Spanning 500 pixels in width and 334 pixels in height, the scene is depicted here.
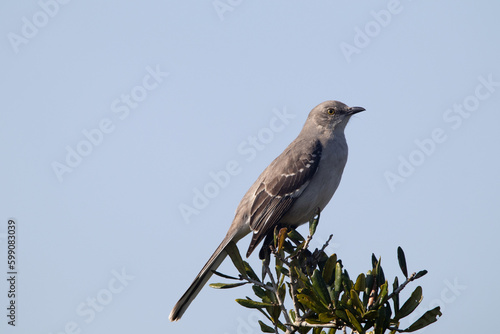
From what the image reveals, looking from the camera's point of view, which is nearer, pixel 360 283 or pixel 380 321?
pixel 380 321

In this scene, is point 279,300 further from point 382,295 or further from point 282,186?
point 282,186

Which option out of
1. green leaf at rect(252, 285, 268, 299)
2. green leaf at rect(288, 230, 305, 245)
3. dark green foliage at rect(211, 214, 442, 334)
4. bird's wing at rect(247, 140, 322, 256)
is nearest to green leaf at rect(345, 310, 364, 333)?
dark green foliage at rect(211, 214, 442, 334)

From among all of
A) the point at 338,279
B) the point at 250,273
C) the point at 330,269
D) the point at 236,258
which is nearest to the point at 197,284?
the point at 236,258

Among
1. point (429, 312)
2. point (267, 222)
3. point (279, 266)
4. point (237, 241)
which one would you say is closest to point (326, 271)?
point (279, 266)

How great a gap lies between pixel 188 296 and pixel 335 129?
9.11 ft

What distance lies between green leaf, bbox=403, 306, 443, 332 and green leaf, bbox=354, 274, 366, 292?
405mm

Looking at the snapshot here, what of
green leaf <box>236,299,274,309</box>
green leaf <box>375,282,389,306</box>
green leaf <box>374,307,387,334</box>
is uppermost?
green leaf <box>236,299,274,309</box>

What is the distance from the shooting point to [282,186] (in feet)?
21.0

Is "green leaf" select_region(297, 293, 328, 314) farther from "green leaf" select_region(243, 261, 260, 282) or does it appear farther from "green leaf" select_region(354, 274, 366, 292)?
"green leaf" select_region(243, 261, 260, 282)

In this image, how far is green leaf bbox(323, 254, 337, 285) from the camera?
4223 millimetres

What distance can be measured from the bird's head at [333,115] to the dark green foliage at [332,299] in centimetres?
275

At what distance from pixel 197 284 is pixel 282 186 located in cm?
148

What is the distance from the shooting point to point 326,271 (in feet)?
14.1

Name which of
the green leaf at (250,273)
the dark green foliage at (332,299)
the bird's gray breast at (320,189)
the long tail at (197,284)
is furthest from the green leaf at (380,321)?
the bird's gray breast at (320,189)
